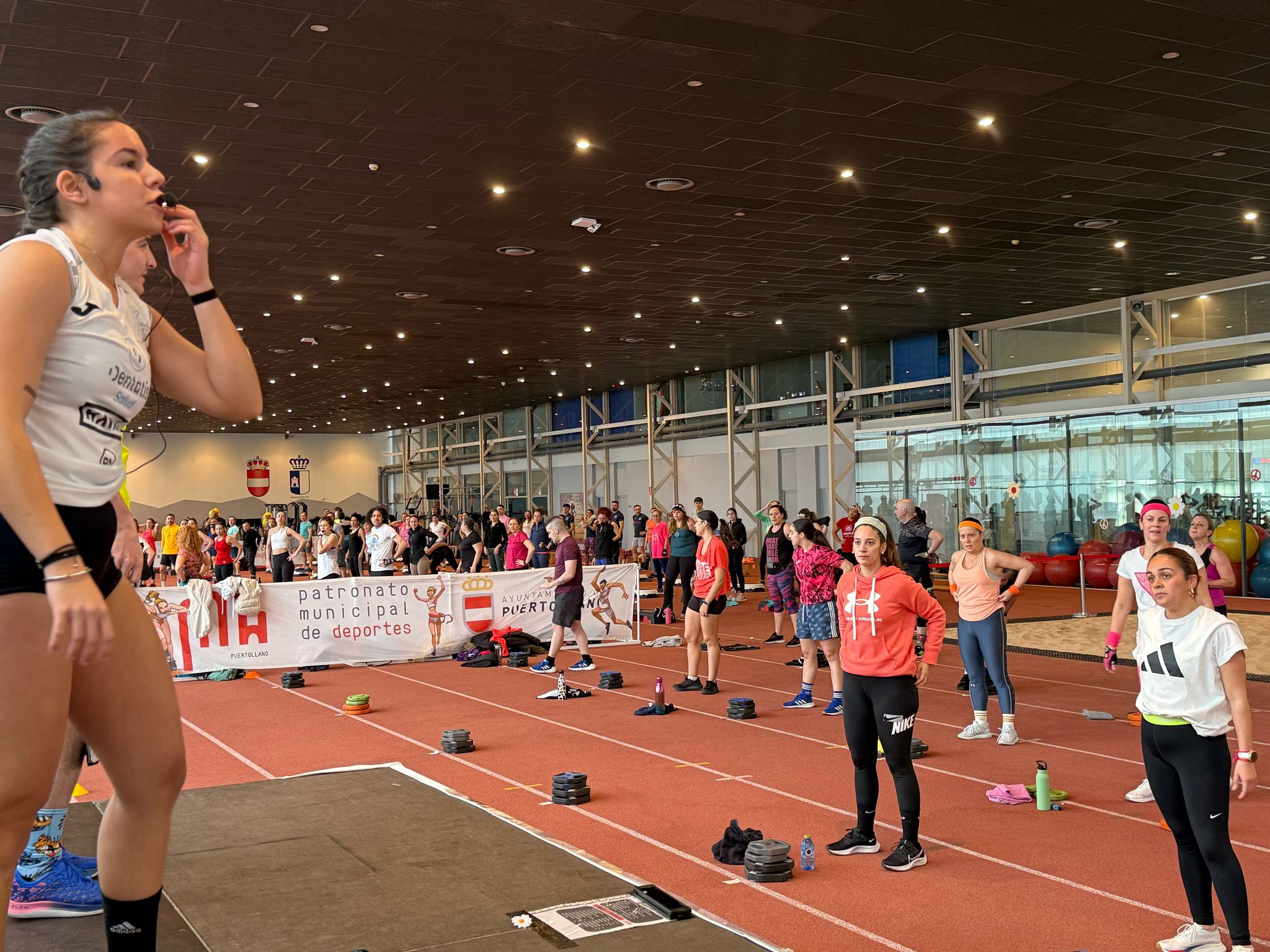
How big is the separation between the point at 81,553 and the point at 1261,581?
21.0 metres

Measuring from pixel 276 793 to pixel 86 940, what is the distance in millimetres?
2288

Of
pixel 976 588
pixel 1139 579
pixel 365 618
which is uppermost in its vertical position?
pixel 1139 579

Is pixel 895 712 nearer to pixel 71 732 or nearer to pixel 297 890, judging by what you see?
pixel 297 890

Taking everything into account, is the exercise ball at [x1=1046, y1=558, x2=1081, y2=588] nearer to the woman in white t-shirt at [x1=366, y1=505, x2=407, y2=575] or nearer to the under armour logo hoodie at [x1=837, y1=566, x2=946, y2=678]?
the woman in white t-shirt at [x1=366, y1=505, x2=407, y2=575]

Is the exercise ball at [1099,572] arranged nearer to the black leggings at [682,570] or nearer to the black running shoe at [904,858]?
the black leggings at [682,570]

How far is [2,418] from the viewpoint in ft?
5.92

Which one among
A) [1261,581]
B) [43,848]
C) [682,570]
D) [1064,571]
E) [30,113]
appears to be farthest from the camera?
[1064,571]

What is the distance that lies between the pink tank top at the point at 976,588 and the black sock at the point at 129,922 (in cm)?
758

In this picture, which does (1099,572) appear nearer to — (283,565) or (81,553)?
(283,565)

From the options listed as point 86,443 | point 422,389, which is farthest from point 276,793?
point 422,389

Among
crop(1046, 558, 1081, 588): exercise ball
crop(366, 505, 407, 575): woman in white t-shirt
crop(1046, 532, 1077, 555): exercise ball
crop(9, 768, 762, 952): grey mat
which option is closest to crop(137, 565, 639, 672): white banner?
crop(366, 505, 407, 575): woman in white t-shirt

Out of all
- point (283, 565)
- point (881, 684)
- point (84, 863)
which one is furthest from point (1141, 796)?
point (283, 565)

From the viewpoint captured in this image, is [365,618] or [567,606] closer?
[567,606]

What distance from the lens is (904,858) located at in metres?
5.78
